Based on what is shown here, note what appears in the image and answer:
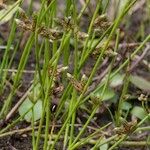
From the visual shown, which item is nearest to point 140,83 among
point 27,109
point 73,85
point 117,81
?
point 117,81

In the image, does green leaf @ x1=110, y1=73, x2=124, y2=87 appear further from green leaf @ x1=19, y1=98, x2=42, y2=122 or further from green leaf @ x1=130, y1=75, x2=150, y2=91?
green leaf @ x1=19, y1=98, x2=42, y2=122

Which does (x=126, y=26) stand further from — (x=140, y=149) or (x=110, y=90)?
(x=140, y=149)

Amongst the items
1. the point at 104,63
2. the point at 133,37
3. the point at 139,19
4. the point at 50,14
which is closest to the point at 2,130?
the point at 50,14

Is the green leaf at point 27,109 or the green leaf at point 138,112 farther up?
the green leaf at point 27,109

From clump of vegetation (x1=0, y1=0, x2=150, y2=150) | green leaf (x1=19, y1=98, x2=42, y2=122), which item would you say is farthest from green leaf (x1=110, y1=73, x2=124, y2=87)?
green leaf (x1=19, y1=98, x2=42, y2=122)

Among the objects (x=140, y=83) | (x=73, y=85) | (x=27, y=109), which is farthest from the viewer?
(x=140, y=83)

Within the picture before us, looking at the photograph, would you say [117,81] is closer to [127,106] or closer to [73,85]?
[127,106]

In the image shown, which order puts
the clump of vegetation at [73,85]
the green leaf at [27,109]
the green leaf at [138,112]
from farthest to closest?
the green leaf at [138,112] < the green leaf at [27,109] < the clump of vegetation at [73,85]

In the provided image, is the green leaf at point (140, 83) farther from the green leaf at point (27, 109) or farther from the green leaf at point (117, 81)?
the green leaf at point (27, 109)

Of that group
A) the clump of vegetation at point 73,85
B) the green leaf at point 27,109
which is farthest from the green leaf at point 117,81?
the green leaf at point 27,109
